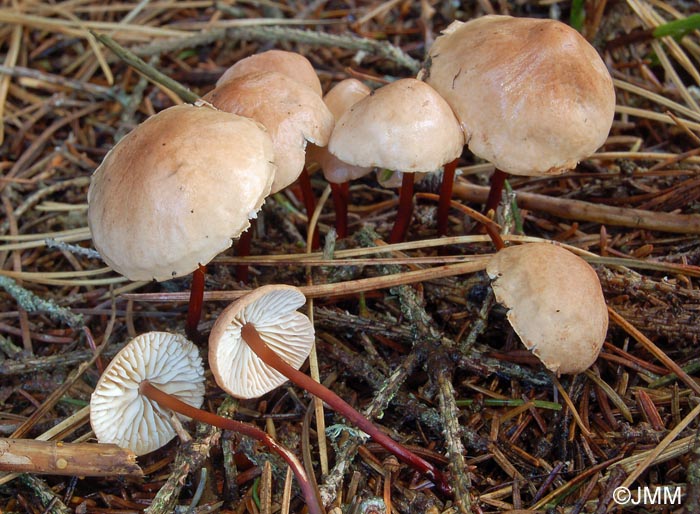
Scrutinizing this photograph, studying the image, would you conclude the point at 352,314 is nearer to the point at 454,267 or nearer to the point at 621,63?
the point at 454,267

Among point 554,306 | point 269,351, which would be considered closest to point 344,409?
point 269,351

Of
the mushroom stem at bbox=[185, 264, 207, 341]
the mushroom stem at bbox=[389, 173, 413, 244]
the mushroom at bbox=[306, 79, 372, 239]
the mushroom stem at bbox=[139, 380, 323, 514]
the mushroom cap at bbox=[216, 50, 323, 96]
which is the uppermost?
the mushroom cap at bbox=[216, 50, 323, 96]

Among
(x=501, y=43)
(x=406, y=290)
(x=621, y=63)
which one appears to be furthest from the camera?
(x=621, y=63)

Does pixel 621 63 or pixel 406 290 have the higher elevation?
pixel 621 63

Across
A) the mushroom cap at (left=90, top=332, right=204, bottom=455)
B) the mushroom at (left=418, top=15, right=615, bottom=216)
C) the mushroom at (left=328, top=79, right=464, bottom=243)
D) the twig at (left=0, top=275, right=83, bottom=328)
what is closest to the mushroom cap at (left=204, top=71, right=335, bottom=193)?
the mushroom at (left=328, top=79, right=464, bottom=243)

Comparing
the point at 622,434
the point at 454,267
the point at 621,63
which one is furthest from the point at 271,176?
the point at 621,63

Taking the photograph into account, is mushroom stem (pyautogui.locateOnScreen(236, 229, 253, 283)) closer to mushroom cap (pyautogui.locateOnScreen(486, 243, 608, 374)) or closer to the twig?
the twig
